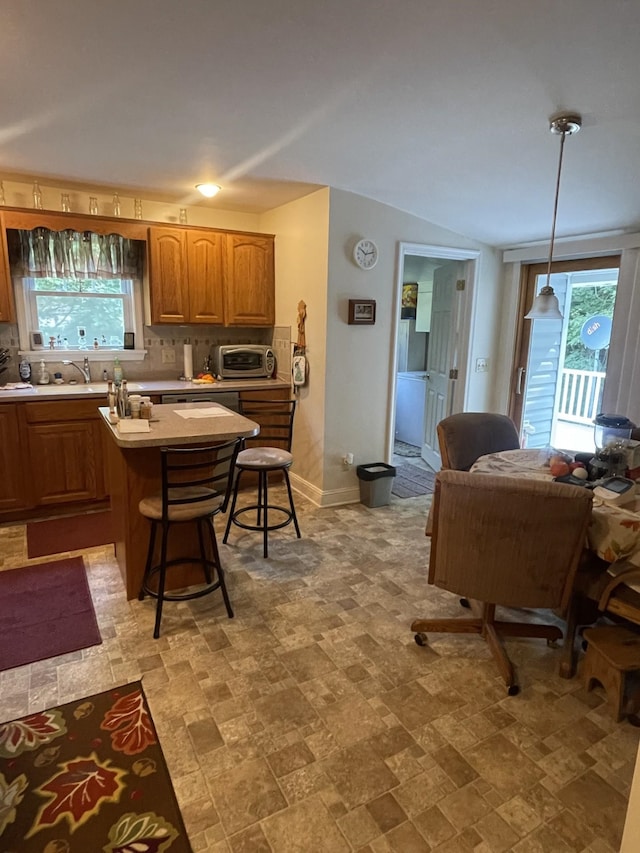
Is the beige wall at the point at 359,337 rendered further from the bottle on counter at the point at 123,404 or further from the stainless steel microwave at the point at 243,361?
the bottle on counter at the point at 123,404

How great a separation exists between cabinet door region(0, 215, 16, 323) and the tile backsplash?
53 cm

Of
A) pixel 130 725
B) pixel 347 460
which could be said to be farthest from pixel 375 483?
pixel 130 725

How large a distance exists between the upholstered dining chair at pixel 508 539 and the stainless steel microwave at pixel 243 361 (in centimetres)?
282

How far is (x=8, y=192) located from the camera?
3721 mm

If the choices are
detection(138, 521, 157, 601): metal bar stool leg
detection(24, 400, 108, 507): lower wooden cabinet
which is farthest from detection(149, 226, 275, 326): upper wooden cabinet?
detection(138, 521, 157, 601): metal bar stool leg

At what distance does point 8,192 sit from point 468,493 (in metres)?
3.94

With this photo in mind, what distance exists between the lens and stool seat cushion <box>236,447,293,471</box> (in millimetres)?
3074

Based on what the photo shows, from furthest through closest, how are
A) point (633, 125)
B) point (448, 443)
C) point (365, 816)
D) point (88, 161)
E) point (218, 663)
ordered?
1. point (88, 161)
2. point (448, 443)
3. point (633, 125)
4. point (218, 663)
5. point (365, 816)

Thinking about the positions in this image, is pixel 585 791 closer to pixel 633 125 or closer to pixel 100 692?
pixel 100 692

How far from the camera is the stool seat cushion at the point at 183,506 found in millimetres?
2350

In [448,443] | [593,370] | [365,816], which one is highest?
[593,370]

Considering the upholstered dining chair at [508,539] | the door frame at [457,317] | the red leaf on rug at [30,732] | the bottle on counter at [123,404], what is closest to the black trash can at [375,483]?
the door frame at [457,317]

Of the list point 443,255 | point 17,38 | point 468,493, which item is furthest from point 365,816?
point 443,255

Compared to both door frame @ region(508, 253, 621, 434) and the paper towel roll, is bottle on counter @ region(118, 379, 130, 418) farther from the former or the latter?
door frame @ region(508, 253, 621, 434)
